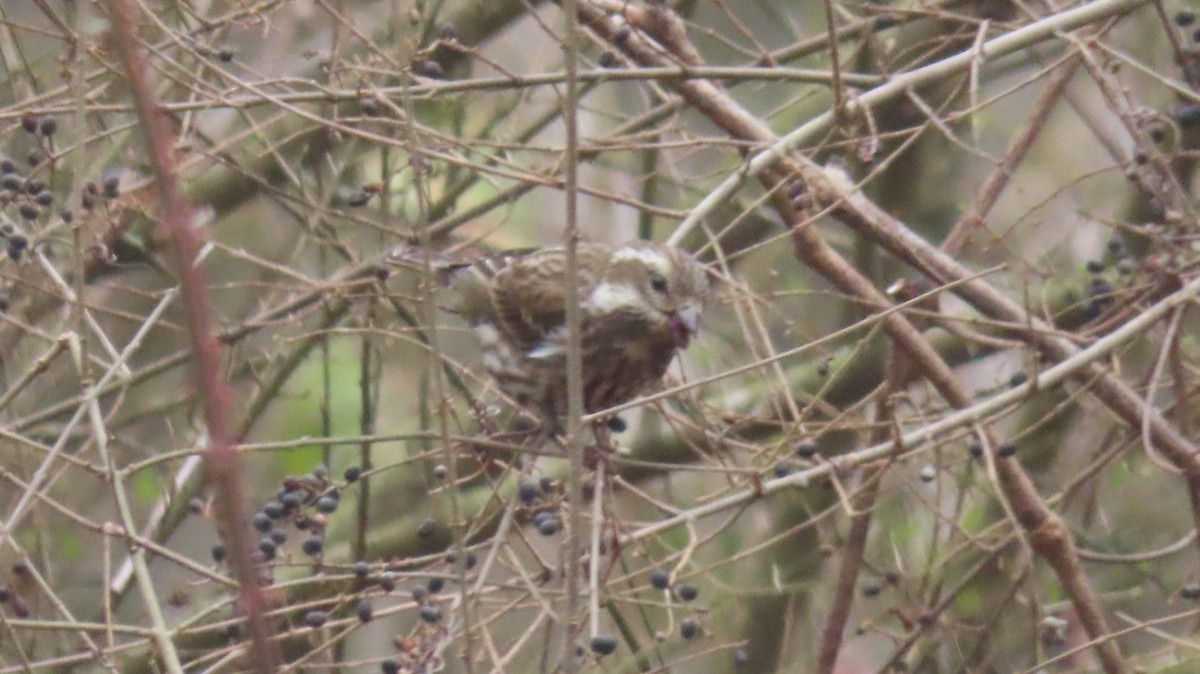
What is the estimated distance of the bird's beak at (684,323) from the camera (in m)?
4.12

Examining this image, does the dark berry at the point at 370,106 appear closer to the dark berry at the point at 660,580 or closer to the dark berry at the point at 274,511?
the dark berry at the point at 274,511

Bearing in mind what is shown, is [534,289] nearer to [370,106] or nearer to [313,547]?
[370,106]

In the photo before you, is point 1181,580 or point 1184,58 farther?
point 1181,580

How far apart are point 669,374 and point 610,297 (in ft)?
1.26

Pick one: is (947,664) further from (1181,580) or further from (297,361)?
(297,361)

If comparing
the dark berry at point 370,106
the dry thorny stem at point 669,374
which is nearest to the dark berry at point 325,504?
the dry thorny stem at point 669,374

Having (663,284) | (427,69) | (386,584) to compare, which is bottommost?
(386,584)

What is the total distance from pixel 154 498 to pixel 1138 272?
366 centimetres

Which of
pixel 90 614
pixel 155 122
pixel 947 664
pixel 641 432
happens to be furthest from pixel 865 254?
pixel 155 122

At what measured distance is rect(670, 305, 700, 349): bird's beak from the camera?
412 centimetres

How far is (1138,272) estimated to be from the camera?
4402 millimetres

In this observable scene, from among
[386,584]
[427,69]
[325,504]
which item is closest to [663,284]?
[427,69]

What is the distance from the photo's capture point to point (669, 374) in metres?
4.67

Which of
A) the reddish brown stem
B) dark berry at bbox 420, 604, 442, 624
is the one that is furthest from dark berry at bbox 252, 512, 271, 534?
the reddish brown stem
